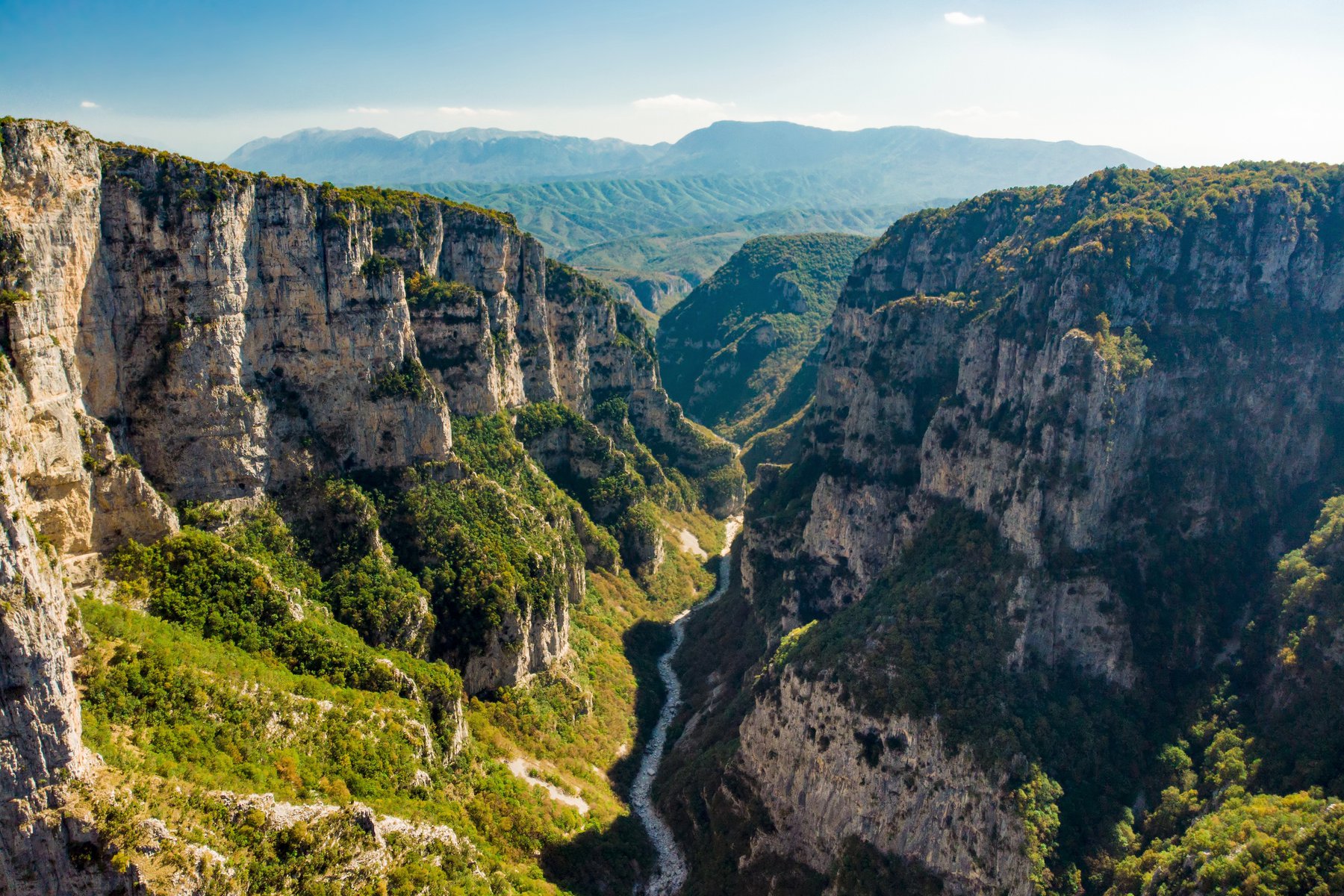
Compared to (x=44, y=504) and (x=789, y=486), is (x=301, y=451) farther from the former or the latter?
(x=789, y=486)

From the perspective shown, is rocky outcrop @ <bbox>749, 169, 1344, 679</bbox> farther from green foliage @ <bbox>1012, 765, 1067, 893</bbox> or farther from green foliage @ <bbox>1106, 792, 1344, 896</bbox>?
green foliage @ <bbox>1106, 792, 1344, 896</bbox>

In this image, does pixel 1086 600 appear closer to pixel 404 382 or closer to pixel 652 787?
pixel 652 787

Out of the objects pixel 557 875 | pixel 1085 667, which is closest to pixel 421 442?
pixel 557 875

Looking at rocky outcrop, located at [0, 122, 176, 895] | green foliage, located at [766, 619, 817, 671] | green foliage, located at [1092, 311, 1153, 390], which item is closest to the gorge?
rocky outcrop, located at [0, 122, 176, 895]

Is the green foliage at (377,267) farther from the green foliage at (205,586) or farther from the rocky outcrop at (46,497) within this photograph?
the green foliage at (205,586)

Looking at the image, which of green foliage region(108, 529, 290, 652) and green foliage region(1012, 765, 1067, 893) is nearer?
green foliage region(108, 529, 290, 652)

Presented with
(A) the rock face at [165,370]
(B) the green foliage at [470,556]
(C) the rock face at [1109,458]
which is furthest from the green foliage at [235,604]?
(C) the rock face at [1109,458]
